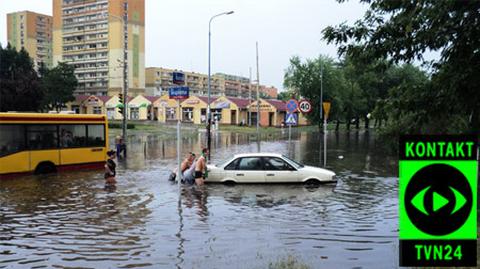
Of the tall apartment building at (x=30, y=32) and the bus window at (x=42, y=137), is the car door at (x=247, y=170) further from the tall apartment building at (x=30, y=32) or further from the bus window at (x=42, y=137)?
the tall apartment building at (x=30, y=32)

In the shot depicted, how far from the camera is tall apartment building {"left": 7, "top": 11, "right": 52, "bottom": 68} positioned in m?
148

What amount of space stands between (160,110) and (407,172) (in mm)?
93706

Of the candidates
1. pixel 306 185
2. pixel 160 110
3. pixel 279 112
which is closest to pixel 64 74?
pixel 160 110

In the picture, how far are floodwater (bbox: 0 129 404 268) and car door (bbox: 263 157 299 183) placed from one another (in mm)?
309

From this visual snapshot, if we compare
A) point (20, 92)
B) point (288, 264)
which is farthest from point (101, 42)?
point (288, 264)

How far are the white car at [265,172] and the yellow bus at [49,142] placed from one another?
7664 mm

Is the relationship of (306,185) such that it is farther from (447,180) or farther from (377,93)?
(377,93)

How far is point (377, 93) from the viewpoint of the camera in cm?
8225

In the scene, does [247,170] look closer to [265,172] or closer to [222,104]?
[265,172]

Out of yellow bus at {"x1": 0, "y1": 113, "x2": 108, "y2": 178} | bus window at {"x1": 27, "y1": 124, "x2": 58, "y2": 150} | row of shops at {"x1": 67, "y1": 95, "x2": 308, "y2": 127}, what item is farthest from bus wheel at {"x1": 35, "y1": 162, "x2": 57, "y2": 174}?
row of shops at {"x1": 67, "y1": 95, "x2": 308, "y2": 127}

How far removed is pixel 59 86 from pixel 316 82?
5407 centimetres

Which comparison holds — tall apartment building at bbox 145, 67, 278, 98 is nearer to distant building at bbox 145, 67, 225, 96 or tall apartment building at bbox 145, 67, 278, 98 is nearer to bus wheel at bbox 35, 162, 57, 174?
distant building at bbox 145, 67, 225, 96

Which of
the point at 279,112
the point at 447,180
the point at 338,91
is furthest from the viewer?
the point at 279,112

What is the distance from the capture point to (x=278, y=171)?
653 inches
